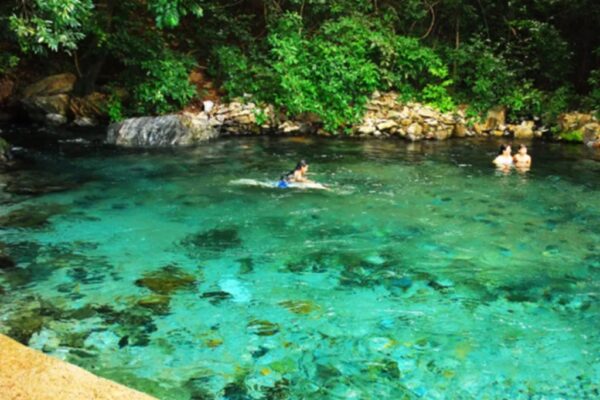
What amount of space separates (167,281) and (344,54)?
13.4 meters

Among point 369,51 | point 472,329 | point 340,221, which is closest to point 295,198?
point 340,221

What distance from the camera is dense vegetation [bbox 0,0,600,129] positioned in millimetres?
16828

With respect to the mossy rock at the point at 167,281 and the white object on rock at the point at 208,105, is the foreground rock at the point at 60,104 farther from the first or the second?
the mossy rock at the point at 167,281

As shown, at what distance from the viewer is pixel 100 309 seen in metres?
5.59

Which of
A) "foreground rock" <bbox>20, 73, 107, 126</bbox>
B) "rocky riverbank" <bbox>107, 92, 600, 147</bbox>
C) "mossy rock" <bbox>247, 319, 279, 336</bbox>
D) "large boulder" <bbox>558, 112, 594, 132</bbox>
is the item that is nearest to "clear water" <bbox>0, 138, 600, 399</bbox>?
"mossy rock" <bbox>247, 319, 279, 336</bbox>

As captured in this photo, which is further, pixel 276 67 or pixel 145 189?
pixel 276 67

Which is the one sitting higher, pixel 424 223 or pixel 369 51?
pixel 369 51

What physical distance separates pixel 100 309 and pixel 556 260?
5.66 metres

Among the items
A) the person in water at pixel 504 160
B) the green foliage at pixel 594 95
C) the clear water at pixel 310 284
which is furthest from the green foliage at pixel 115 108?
the green foliage at pixel 594 95

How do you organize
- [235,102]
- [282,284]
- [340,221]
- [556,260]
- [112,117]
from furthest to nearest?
1. [235,102]
2. [112,117]
3. [340,221]
4. [556,260]
5. [282,284]

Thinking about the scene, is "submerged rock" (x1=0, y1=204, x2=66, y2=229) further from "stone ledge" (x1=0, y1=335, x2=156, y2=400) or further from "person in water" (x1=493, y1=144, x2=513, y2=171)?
"person in water" (x1=493, y1=144, x2=513, y2=171)

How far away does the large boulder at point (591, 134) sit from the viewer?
1686 centimetres

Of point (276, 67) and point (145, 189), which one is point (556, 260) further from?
A: point (276, 67)

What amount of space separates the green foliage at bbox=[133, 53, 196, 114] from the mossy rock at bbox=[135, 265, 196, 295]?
34.5ft
